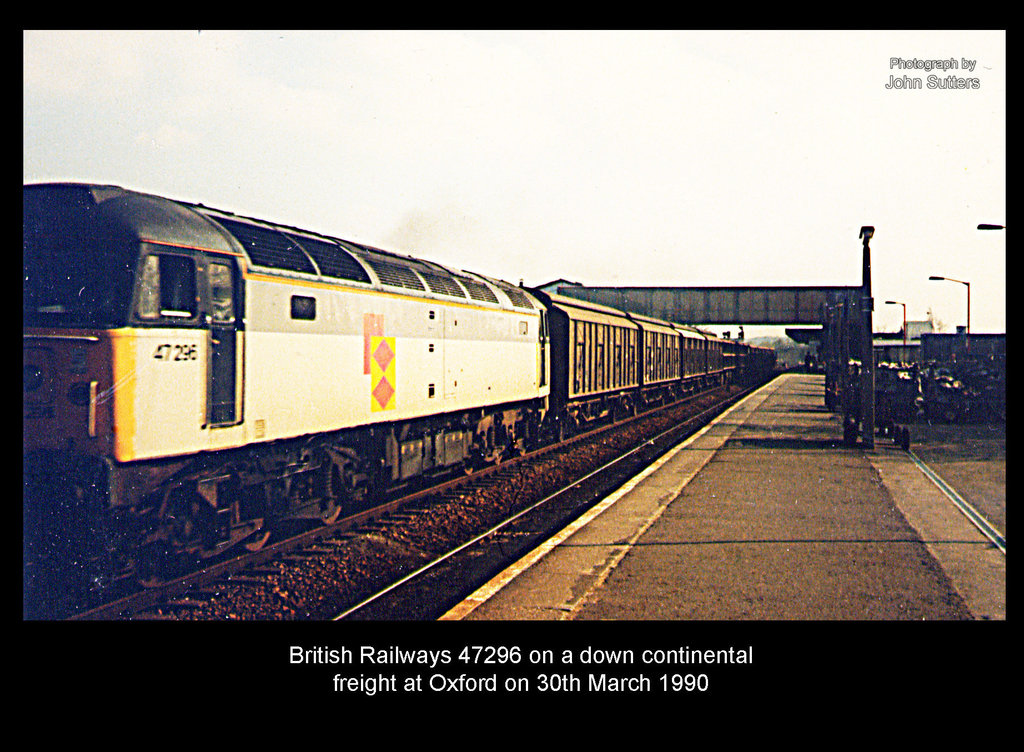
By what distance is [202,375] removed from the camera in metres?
7.27

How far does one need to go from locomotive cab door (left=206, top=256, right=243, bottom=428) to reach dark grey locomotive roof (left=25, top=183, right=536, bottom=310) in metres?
0.29

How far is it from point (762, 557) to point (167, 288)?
6570 mm

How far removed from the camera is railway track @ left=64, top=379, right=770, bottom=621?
712 cm

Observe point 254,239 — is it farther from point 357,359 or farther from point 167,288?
point 357,359

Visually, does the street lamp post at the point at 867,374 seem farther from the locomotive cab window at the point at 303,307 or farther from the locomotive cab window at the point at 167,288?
the locomotive cab window at the point at 167,288

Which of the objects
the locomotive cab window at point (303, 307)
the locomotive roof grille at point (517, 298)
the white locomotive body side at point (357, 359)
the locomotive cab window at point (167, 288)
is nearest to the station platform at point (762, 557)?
the white locomotive body side at point (357, 359)

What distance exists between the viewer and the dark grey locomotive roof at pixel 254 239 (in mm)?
6852

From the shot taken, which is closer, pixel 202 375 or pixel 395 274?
pixel 202 375

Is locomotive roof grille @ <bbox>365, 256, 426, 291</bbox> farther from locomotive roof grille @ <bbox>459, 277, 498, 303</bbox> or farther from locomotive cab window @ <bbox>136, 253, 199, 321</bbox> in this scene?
locomotive cab window @ <bbox>136, 253, 199, 321</bbox>

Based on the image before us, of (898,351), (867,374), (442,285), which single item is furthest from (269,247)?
(898,351)

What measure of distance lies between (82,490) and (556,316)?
13.3m

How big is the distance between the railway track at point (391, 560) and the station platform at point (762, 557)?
2.58 feet

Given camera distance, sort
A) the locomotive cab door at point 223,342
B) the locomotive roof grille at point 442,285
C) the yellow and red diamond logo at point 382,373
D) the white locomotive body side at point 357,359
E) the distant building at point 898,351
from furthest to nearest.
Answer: the distant building at point 898,351 < the locomotive roof grille at point 442,285 < the yellow and red diamond logo at point 382,373 < the white locomotive body side at point 357,359 < the locomotive cab door at point 223,342
